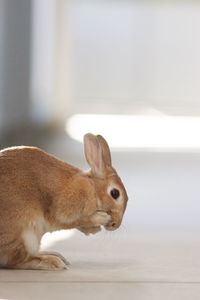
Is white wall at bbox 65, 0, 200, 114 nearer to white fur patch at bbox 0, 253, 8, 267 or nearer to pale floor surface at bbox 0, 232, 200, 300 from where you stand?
pale floor surface at bbox 0, 232, 200, 300

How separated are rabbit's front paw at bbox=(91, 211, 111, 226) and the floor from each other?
0.11 metres

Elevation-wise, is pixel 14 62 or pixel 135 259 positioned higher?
pixel 14 62

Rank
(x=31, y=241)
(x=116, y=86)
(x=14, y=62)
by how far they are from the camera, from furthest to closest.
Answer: (x=116, y=86), (x=14, y=62), (x=31, y=241)

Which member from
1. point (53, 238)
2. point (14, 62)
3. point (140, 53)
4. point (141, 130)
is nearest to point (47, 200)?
point (53, 238)

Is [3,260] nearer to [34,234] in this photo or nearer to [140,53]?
[34,234]

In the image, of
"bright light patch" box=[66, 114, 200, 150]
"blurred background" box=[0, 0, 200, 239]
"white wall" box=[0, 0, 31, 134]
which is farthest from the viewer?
"white wall" box=[0, 0, 31, 134]

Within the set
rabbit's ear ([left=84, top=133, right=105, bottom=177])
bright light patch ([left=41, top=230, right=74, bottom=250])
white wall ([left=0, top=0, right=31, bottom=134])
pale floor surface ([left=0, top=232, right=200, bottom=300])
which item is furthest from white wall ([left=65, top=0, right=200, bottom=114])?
rabbit's ear ([left=84, top=133, right=105, bottom=177])

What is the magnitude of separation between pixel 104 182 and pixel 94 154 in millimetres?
68

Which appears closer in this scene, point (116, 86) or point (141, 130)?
point (141, 130)

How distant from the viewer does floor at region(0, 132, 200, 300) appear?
185 centimetres

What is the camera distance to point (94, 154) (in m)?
2.06

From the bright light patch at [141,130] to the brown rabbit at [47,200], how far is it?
3.43 m

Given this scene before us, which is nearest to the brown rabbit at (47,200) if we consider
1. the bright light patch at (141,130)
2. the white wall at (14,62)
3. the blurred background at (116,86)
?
the blurred background at (116,86)

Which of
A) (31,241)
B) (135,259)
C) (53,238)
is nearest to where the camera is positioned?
(31,241)
